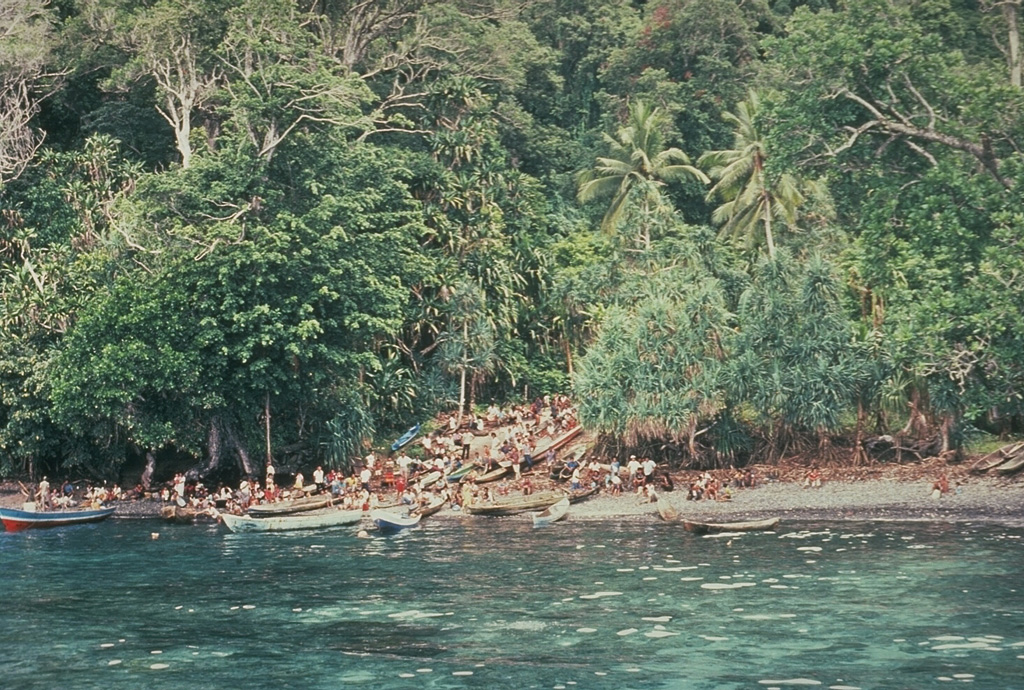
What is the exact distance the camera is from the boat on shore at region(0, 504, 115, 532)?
47688 mm

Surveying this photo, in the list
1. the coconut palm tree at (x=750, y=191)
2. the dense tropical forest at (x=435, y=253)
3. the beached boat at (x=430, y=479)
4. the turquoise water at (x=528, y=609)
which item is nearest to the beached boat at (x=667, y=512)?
the turquoise water at (x=528, y=609)

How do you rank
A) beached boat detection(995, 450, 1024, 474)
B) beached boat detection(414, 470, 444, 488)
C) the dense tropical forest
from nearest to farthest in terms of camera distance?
1. beached boat detection(995, 450, 1024, 474)
2. the dense tropical forest
3. beached boat detection(414, 470, 444, 488)

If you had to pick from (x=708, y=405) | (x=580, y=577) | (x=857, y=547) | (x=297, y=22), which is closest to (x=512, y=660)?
(x=580, y=577)

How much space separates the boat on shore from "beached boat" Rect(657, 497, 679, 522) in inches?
817

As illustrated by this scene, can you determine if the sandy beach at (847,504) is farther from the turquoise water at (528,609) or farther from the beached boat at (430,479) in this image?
the beached boat at (430,479)

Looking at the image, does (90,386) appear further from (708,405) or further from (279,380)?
(708,405)

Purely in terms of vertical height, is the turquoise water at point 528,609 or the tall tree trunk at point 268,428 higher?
the tall tree trunk at point 268,428

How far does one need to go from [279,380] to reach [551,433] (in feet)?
40.7

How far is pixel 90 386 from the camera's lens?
165ft

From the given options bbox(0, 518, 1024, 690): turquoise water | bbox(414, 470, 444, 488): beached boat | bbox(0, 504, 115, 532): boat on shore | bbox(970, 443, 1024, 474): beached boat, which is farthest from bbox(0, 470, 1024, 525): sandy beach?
bbox(414, 470, 444, 488): beached boat

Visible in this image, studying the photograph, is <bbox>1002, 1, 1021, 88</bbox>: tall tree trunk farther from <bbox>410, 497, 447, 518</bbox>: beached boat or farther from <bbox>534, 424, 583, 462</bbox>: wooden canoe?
<bbox>410, 497, 447, 518</bbox>: beached boat

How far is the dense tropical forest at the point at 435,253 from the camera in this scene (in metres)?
46.8

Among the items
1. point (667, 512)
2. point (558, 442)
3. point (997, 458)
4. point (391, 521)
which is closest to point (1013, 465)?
point (997, 458)

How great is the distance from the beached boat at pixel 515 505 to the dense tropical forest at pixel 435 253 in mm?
5345
